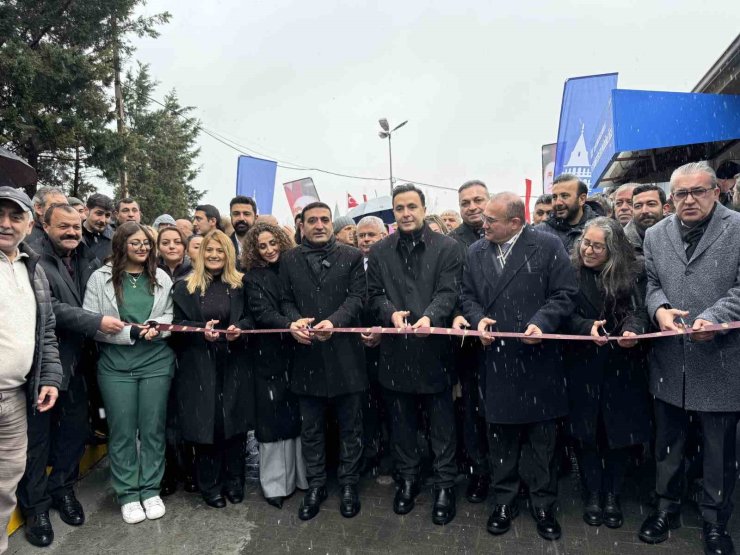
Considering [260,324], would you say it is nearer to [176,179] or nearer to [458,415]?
[458,415]

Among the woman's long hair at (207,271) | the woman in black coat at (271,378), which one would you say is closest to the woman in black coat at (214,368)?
the woman's long hair at (207,271)

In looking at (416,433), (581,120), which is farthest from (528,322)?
(581,120)

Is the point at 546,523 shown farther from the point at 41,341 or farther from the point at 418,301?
the point at 41,341

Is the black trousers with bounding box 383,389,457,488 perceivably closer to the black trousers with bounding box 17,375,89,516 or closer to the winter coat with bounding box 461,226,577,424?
the winter coat with bounding box 461,226,577,424

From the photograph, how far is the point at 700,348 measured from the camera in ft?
10.6

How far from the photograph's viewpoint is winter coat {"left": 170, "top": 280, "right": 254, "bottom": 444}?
4.05m

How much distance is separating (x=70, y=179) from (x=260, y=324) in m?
14.8

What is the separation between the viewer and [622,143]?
6.93m

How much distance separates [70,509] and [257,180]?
34.8 ft

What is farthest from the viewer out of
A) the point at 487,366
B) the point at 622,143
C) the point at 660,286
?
the point at 622,143

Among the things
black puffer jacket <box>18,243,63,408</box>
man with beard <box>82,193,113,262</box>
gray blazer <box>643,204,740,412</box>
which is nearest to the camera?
gray blazer <box>643,204,740,412</box>

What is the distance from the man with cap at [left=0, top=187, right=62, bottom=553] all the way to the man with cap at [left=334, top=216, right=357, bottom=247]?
10.1 ft

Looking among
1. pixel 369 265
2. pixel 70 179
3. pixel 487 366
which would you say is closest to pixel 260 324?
pixel 369 265

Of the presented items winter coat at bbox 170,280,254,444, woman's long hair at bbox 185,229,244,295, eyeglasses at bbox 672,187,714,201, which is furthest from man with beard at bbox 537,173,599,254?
winter coat at bbox 170,280,254,444
